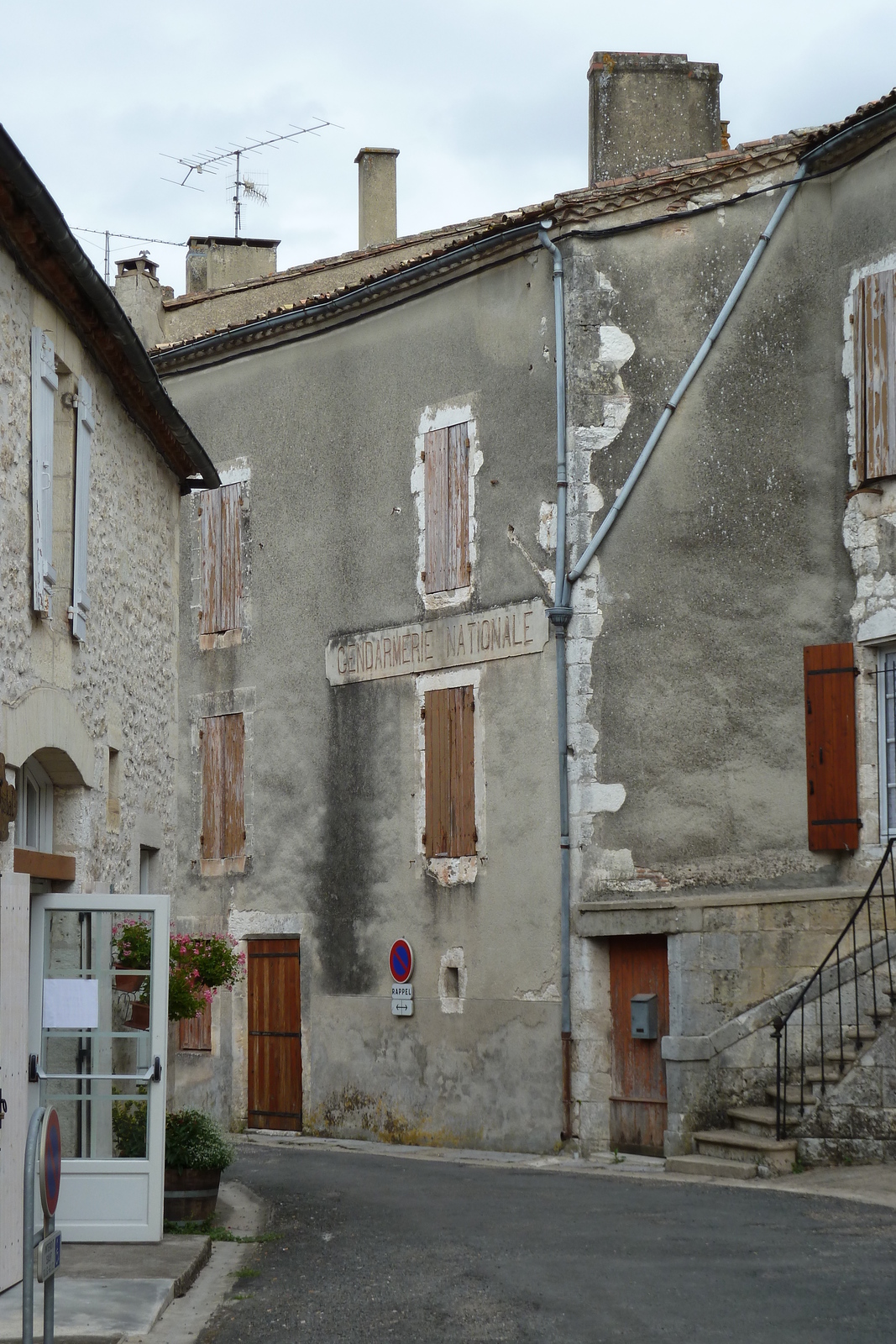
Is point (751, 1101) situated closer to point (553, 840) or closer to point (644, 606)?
point (553, 840)

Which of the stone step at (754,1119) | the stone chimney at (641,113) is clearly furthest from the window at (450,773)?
the stone chimney at (641,113)

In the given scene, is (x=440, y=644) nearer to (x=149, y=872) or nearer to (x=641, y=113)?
(x=149, y=872)

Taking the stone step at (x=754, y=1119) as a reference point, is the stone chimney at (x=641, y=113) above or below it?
above

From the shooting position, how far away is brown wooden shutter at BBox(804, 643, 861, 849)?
1368cm

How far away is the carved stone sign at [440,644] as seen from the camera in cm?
1514

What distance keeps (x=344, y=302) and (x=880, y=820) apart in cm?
737

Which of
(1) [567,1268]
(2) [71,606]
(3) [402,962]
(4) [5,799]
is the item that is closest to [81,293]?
(2) [71,606]

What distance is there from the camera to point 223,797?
1816 cm

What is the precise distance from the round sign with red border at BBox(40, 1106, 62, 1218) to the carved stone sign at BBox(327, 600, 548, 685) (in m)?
9.67

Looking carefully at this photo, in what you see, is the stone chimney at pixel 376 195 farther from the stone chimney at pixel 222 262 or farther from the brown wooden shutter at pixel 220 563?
the brown wooden shutter at pixel 220 563

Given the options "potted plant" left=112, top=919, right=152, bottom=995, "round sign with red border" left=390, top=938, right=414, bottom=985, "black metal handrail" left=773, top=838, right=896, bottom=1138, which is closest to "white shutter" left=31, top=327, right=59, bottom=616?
"potted plant" left=112, top=919, right=152, bottom=995

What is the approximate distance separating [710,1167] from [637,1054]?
1.87 m

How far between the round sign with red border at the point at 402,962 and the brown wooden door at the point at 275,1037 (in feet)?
4.93

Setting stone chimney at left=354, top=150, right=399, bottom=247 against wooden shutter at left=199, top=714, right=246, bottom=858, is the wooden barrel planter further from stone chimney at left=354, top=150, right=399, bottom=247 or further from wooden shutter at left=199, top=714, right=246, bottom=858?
stone chimney at left=354, top=150, right=399, bottom=247
